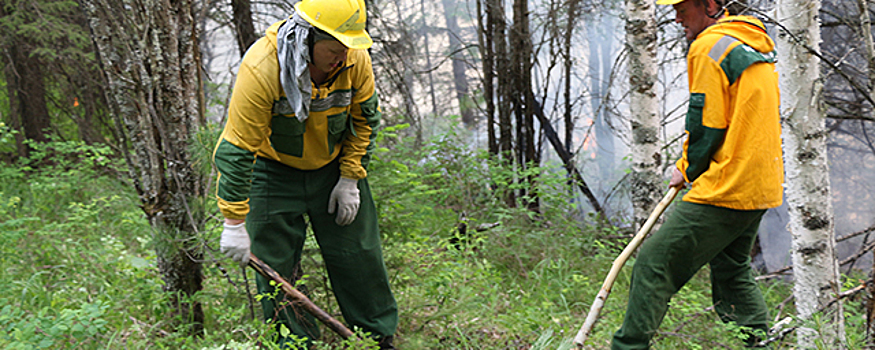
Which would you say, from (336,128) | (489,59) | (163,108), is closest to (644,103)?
(336,128)

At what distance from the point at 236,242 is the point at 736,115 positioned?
2278 mm

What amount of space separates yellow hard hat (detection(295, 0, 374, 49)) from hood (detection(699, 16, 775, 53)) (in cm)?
155

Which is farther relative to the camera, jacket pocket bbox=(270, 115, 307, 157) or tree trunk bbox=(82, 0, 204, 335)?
tree trunk bbox=(82, 0, 204, 335)

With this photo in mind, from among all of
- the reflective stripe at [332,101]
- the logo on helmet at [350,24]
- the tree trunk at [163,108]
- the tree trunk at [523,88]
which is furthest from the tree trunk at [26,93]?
the logo on helmet at [350,24]

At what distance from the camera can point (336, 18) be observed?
218cm

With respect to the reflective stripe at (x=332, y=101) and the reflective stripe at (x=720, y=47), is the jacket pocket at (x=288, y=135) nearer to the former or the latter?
the reflective stripe at (x=332, y=101)

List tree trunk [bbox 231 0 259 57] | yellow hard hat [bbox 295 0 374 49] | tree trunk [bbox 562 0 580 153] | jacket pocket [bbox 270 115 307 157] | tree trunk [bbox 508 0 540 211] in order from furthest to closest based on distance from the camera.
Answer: tree trunk [bbox 508 0 540 211] < tree trunk [bbox 562 0 580 153] < tree trunk [bbox 231 0 259 57] < jacket pocket [bbox 270 115 307 157] < yellow hard hat [bbox 295 0 374 49]

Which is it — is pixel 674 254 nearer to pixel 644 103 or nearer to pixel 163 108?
pixel 644 103

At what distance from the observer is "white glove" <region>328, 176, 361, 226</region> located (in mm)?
2652

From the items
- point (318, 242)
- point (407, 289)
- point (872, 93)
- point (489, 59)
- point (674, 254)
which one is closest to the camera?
point (872, 93)

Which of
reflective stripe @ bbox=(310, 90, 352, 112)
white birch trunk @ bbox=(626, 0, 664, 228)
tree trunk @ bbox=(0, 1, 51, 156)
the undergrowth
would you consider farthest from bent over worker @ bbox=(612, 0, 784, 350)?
tree trunk @ bbox=(0, 1, 51, 156)

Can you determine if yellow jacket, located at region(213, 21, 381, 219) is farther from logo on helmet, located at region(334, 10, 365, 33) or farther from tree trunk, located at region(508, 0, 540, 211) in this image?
tree trunk, located at region(508, 0, 540, 211)

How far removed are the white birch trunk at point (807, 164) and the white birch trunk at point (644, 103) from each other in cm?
117

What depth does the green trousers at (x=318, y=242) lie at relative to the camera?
2578 mm
